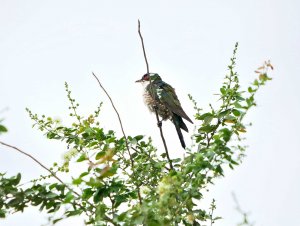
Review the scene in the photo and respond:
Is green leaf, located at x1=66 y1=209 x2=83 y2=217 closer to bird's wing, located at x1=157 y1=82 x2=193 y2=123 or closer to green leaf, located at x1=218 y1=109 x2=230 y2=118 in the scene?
green leaf, located at x1=218 y1=109 x2=230 y2=118

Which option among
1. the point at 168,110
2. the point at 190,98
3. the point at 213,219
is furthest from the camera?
the point at 168,110

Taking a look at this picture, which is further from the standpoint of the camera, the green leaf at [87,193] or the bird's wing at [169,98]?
the bird's wing at [169,98]

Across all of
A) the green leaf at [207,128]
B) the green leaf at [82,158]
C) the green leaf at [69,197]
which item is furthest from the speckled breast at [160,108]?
the green leaf at [69,197]

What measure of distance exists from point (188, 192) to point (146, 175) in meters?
1.05

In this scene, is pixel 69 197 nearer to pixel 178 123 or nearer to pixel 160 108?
pixel 178 123

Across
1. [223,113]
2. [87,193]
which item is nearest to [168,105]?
[223,113]

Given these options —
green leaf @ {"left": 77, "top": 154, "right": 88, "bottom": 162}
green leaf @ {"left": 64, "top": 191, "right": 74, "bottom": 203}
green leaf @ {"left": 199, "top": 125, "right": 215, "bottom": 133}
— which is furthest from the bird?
green leaf @ {"left": 64, "top": 191, "right": 74, "bottom": 203}

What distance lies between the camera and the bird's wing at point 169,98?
9.02m

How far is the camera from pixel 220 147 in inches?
140

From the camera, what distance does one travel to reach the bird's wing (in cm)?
902

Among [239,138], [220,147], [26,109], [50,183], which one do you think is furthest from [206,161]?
[26,109]

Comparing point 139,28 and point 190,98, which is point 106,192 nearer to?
point 139,28

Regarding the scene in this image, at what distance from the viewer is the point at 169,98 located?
378 inches

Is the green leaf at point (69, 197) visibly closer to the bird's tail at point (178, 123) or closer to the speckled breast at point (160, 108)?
the bird's tail at point (178, 123)
